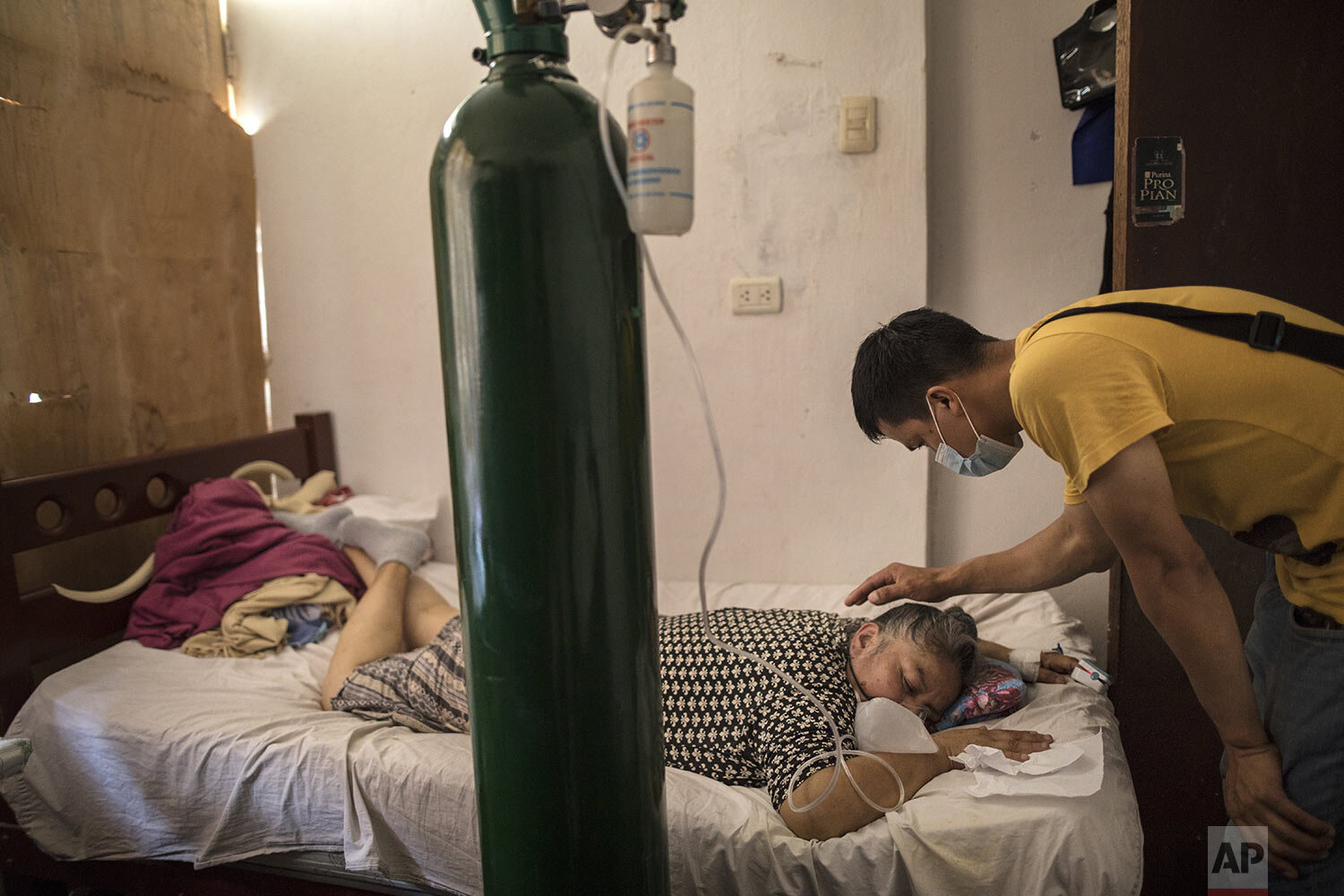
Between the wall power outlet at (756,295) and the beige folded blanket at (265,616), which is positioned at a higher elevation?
the wall power outlet at (756,295)

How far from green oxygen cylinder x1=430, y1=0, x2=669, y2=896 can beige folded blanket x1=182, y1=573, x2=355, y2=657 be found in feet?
4.71

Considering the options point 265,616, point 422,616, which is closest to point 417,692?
point 422,616

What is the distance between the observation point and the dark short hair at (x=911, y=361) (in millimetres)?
1205

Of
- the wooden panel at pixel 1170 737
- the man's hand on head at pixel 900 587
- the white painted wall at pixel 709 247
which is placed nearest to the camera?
the man's hand on head at pixel 900 587

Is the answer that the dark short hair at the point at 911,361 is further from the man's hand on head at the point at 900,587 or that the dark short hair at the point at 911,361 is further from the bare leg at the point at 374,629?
the bare leg at the point at 374,629

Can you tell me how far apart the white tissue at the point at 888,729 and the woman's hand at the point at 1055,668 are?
385mm

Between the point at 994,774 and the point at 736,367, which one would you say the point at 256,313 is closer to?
the point at 736,367

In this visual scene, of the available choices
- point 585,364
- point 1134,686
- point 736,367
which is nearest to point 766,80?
point 736,367

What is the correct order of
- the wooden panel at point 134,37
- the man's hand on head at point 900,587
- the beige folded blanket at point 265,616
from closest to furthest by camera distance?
the man's hand on head at point 900,587 → the beige folded blanket at point 265,616 → the wooden panel at point 134,37

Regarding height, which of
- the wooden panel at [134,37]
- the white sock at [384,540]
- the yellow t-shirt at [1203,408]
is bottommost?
the white sock at [384,540]

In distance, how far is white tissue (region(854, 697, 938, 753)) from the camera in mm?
1351

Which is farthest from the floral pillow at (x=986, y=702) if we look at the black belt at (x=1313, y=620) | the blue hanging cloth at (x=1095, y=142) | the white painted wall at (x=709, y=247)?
the blue hanging cloth at (x=1095, y=142)

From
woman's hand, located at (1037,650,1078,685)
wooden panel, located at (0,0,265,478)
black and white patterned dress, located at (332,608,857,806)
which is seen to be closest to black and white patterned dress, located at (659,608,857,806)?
black and white patterned dress, located at (332,608,857,806)

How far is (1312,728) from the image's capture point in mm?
1002
